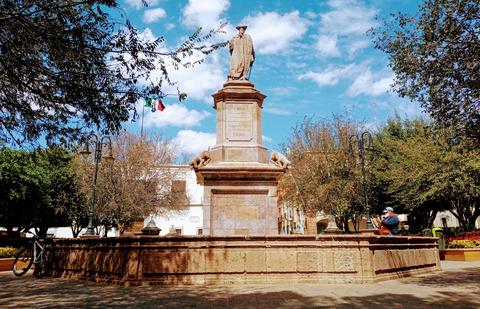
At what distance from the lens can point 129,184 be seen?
33.7 m

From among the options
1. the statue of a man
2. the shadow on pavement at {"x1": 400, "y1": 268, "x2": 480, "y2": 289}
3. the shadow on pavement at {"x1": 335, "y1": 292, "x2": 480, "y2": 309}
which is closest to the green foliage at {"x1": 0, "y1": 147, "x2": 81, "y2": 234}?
the statue of a man

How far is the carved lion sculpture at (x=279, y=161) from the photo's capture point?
12266mm

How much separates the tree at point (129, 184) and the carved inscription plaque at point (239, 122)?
66.5 ft

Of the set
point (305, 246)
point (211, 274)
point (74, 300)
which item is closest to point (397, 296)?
point (305, 246)

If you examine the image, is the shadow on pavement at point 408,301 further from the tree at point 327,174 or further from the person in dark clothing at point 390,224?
the tree at point 327,174

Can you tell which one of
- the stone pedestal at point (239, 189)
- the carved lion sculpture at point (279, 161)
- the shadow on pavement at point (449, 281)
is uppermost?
the carved lion sculpture at point (279, 161)

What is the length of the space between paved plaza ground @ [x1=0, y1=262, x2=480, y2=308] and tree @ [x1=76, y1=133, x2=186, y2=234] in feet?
76.3

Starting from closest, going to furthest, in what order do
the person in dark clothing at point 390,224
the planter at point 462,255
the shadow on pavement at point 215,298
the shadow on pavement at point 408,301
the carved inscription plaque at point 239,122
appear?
the shadow on pavement at point 408,301, the shadow on pavement at point 215,298, the carved inscription plaque at point 239,122, the person in dark clothing at point 390,224, the planter at point 462,255

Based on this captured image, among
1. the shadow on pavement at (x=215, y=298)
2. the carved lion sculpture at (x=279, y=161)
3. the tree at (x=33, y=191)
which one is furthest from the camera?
the tree at (x=33, y=191)

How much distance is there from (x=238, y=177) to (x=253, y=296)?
4776mm

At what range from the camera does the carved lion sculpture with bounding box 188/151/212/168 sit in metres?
12.1

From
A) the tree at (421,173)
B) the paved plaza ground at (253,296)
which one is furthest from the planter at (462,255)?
the paved plaza ground at (253,296)

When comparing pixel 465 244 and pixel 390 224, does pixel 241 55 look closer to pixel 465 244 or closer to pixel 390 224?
pixel 390 224

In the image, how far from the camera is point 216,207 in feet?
39.8
